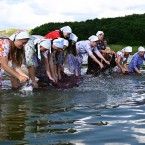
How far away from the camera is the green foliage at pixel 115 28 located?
131ft

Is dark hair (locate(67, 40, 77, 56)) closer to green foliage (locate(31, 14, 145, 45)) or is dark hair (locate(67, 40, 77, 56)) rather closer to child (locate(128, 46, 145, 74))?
child (locate(128, 46, 145, 74))

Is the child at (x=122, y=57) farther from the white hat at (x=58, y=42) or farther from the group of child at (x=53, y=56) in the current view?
the white hat at (x=58, y=42)

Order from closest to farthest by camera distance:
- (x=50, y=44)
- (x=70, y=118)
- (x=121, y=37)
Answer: (x=70, y=118), (x=50, y=44), (x=121, y=37)

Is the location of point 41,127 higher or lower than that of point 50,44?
lower

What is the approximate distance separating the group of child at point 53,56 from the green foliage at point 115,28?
2505cm

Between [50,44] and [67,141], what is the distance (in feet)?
15.6

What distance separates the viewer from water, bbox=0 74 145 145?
4.88 m

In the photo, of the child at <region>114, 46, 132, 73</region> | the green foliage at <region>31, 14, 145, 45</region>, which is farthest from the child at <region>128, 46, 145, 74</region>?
the green foliage at <region>31, 14, 145, 45</region>

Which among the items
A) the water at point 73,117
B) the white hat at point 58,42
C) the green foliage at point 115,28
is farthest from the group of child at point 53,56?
the green foliage at point 115,28

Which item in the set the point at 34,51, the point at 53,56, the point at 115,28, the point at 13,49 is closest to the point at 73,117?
the point at 13,49

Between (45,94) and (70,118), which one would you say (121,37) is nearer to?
(45,94)

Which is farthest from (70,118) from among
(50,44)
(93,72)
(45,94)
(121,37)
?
(121,37)

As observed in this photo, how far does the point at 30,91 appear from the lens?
9.00 m

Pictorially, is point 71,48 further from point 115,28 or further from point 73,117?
point 115,28
